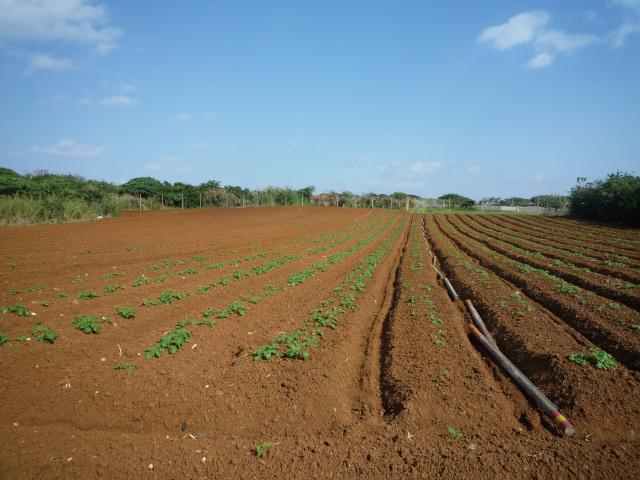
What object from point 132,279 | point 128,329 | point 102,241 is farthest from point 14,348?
point 102,241

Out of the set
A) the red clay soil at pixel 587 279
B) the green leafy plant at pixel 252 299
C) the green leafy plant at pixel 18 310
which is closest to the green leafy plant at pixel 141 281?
the green leafy plant at pixel 18 310

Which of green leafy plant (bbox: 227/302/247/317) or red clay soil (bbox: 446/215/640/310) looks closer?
green leafy plant (bbox: 227/302/247/317)

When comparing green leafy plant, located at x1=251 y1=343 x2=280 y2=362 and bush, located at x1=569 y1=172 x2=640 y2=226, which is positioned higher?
bush, located at x1=569 y1=172 x2=640 y2=226

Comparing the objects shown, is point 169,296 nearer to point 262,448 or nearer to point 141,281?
point 141,281

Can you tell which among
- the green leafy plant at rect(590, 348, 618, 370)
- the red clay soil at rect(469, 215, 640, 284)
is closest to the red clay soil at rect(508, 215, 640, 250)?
the red clay soil at rect(469, 215, 640, 284)

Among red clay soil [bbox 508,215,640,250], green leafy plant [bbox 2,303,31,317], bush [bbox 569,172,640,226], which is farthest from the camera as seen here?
bush [bbox 569,172,640,226]

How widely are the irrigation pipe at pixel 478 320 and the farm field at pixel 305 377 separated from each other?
260mm

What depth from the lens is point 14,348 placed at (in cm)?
621

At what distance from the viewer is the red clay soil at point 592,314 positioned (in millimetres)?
6781

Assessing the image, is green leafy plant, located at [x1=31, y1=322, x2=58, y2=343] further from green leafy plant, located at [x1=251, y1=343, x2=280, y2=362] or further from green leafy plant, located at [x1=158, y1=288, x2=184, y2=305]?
green leafy plant, located at [x1=251, y1=343, x2=280, y2=362]

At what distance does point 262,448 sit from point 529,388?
4.17 m

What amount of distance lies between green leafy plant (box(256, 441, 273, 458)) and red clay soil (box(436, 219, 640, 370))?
20.6ft

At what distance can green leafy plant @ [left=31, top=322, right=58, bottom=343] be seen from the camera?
259 inches

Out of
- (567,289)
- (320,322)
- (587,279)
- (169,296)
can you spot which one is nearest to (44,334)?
(169,296)
